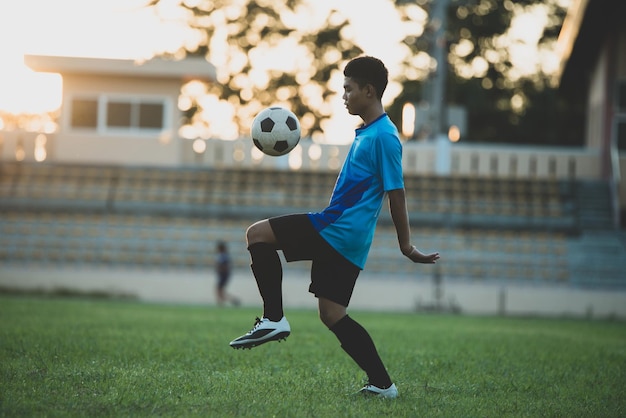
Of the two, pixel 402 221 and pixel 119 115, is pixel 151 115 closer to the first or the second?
pixel 119 115

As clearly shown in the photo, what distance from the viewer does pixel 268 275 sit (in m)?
6.36

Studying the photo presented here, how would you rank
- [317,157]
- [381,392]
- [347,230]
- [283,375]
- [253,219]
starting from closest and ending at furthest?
[347,230], [381,392], [283,375], [253,219], [317,157]

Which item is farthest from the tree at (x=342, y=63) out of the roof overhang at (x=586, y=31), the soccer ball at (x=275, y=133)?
the soccer ball at (x=275, y=133)

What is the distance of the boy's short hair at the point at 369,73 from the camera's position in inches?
249

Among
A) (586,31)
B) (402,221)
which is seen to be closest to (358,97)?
(402,221)

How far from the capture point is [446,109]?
2812 centimetres

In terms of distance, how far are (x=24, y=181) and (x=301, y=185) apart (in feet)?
26.8

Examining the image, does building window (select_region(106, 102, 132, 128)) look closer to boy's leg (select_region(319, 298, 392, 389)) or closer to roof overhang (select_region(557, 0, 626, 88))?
roof overhang (select_region(557, 0, 626, 88))

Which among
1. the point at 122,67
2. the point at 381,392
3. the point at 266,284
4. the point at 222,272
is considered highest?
the point at 122,67

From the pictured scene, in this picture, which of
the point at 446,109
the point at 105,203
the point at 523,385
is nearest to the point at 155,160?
the point at 105,203

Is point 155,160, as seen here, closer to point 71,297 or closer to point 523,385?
point 71,297

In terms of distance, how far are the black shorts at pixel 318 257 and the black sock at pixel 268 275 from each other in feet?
0.38

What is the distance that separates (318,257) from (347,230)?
259 millimetres

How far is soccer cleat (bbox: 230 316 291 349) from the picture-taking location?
20.3 feet
